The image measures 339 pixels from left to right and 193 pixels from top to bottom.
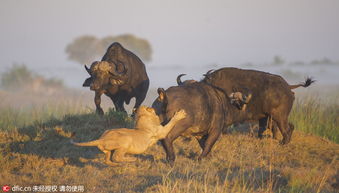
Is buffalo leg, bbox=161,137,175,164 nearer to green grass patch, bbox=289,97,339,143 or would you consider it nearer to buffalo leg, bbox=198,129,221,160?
buffalo leg, bbox=198,129,221,160

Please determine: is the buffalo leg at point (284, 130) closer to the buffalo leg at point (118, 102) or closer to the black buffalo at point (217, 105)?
the black buffalo at point (217, 105)

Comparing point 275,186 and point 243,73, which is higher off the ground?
point 243,73

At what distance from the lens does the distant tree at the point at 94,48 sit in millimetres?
53781

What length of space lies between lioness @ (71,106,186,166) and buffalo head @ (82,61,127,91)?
4590 mm

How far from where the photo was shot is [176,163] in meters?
8.02

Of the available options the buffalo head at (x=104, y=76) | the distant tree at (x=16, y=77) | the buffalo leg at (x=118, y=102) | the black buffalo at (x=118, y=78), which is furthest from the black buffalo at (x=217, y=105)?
the distant tree at (x=16, y=77)

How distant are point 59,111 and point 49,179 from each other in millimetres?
9292

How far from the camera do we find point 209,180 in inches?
278

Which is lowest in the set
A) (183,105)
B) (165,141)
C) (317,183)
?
(317,183)

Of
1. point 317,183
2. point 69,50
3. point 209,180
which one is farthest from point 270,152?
point 69,50

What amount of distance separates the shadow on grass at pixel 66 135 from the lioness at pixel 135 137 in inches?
74.4

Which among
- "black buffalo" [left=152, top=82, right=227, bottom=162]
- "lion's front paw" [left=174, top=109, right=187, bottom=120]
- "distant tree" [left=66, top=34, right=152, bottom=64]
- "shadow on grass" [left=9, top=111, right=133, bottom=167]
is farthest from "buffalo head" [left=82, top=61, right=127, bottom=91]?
"distant tree" [left=66, top=34, right=152, bottom=64]

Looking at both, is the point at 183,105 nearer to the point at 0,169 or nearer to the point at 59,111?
the point at 0,169

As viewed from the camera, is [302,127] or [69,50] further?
[69,50]
